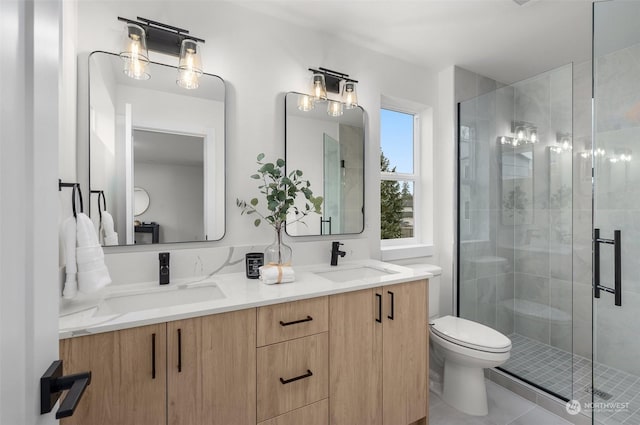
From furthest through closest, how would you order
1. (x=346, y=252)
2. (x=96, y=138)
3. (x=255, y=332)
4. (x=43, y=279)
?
(x=346, y=252) → (x=96, y=138) → (x=255, y=332) → (x=43, y=279)

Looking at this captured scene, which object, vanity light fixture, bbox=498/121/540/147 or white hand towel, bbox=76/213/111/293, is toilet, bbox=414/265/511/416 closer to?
vanity light fixture, bbox=498/121/540/147

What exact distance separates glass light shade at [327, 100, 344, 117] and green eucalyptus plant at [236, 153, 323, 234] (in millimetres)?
519

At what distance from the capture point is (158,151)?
1592 mm

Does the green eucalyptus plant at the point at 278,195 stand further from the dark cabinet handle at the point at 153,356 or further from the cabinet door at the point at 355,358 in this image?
the dark cabinet handle at the point at 153,356

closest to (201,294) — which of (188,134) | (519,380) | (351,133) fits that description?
(188,134)

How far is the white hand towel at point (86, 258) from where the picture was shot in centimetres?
115

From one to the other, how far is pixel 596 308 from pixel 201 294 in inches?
76.7

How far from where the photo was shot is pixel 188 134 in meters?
1.66

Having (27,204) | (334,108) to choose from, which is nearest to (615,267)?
(334,108)

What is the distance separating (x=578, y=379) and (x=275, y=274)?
2.25 metres

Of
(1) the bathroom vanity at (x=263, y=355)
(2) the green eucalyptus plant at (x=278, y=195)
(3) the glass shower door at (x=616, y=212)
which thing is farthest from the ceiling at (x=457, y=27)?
(1) the bathroom vanity at (x=263, y=355)

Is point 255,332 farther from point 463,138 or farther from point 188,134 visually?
point 463,138

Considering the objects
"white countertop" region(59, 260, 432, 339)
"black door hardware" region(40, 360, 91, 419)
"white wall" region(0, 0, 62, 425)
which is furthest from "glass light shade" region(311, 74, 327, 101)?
"black door hardware" region(40, 360, 91, 419)

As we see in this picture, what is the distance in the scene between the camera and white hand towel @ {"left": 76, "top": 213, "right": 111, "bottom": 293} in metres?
1.15
